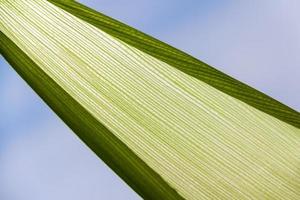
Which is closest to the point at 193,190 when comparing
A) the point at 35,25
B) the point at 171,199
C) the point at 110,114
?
the point at 171,199

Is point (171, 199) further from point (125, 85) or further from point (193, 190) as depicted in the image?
point (125, 85)

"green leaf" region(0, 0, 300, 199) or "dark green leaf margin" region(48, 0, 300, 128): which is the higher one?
"dark green leaf margin" region(48, 0, 300, 128)

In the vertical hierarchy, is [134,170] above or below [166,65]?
below

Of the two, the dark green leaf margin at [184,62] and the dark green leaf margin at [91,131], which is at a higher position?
the dark green leaf margin at [184,62]

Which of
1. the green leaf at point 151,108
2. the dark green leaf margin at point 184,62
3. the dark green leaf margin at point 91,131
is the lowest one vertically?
the dark green leaf margin at point 91,131

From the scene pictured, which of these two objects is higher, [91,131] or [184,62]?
[184,62]

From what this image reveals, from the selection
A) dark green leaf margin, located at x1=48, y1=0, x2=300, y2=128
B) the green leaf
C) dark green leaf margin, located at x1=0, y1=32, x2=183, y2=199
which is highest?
dark green leaf margin, located at x1=48, y1=0, x2=300, y2=128

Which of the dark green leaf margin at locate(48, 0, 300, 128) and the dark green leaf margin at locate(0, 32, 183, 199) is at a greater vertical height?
the dark green leaf margin at locate(48, 0, 300, 128)
